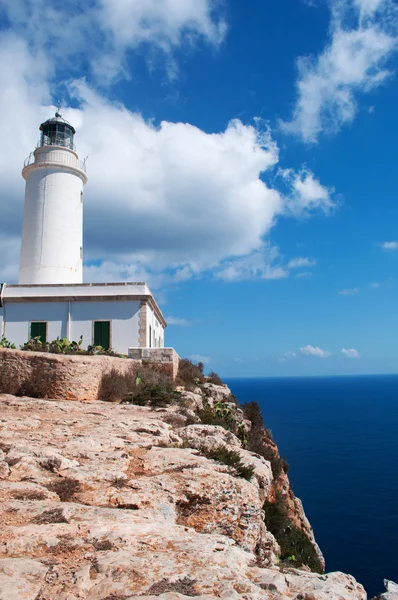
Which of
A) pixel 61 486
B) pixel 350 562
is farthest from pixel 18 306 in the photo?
pixel 350 562

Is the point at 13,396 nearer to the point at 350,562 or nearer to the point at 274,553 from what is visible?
the point at 274,553

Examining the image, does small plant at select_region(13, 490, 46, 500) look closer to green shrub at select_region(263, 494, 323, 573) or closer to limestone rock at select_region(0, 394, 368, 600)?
limestone rock at select_region(0, 394, 368, 600)

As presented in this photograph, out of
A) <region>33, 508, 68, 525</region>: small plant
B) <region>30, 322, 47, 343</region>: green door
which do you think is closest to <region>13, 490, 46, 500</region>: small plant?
<region>33, 508, 68, 525</region>: small plant

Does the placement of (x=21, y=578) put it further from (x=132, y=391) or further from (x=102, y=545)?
(x=132, y=391)

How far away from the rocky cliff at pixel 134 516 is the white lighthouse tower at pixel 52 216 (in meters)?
15.6

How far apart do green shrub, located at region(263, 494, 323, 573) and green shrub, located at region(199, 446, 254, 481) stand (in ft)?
5.13

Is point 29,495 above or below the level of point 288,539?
above

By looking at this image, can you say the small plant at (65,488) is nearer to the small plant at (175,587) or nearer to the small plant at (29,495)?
the small plant at (29,495)

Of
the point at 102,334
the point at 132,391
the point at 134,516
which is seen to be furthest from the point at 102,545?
the point at 102,334

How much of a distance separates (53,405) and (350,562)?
2274 cm

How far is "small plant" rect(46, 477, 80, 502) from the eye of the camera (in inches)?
212

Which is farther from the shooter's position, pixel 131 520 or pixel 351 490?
pixel 351 490

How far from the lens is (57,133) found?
26500mm

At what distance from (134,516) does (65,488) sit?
44.5 inches
